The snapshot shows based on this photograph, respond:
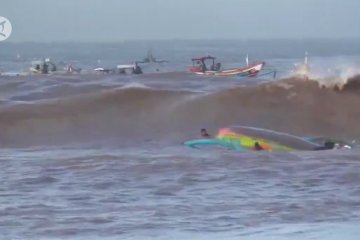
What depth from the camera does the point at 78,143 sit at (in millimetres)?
21234

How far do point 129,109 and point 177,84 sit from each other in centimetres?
1208

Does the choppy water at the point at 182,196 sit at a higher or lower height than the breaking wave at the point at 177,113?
higher

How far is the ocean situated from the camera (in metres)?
9.48

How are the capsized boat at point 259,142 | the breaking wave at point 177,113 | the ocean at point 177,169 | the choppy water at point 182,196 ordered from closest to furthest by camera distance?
the choppy water at point 182,196
the ocean at point 177,169
the capsized boat at point 259,142
the breaking wave at point 177,113

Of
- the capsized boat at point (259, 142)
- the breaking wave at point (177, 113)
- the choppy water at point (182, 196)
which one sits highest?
the choppy water at point (182, 196)

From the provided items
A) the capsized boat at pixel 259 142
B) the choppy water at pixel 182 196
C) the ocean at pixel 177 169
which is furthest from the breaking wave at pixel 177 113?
the choppy water at pixel 182 196

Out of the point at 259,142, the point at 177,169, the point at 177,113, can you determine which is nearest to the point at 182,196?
the point at 177,169

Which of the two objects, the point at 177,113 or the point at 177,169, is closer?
the point at 177,169

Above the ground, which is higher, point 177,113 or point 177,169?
point 177,169

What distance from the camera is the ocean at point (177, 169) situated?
9.48 m

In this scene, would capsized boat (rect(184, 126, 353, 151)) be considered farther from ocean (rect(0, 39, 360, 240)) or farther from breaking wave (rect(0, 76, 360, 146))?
breaking wave (rect(0, 76, 360, 146))

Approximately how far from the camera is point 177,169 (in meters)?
13.8

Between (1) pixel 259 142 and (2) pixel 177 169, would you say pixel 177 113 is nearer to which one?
(1) pixel 259 142

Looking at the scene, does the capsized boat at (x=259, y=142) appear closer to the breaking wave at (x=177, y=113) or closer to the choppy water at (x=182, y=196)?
the choppy water at (x=182, y=196)
